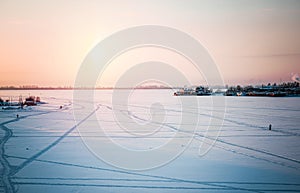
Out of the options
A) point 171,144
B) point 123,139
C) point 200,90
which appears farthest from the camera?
point 200,90

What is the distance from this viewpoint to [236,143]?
862 centimetres

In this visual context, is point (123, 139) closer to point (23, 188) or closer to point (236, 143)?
point (236, 143)

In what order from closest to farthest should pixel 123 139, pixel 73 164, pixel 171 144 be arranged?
pixel 73 164 < pixel 171 144 < pixel 123 139

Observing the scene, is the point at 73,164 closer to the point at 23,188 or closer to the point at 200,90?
the point at 23,188

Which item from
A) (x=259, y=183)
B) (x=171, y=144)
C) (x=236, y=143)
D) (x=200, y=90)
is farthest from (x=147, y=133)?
(x=200, y=90)

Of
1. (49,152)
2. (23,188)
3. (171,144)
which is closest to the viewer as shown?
(23,188)

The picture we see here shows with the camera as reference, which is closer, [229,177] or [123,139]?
[229,177]

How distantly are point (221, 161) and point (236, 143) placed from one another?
8.24 feet

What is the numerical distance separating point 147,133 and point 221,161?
15.4 ft

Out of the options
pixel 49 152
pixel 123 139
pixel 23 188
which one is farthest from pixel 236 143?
pixel 23 188

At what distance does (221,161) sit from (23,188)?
475 centimetres

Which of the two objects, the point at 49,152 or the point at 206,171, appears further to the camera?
the point at 49,152

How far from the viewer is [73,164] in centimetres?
618

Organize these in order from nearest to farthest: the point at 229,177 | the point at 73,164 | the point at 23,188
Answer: the point at 23,188 < the point at 229,177 < the point at 73,164
